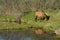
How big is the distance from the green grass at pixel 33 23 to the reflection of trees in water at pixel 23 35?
125 centimetres

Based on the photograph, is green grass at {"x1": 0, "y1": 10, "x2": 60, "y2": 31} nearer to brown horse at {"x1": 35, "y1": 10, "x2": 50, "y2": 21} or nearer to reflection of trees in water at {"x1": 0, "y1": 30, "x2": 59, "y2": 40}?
brown horse at {"x1": 35, "y1": 10, "x2": 50, "y2": 21}

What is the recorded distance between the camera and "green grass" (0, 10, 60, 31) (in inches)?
845

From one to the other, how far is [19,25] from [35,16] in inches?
120

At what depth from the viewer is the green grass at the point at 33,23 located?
21469 millimetres

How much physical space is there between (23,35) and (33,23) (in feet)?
12.6

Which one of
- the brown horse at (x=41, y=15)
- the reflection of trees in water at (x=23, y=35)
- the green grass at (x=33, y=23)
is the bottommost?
the reflection of trees in water at (x=23, y=35)

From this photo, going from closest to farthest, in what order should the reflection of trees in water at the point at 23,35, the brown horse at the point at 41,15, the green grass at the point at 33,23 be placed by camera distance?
the reflection of trees in water at the point at 23,35
the green grass at the point at 33,23
the brown horse at the point at 41,15

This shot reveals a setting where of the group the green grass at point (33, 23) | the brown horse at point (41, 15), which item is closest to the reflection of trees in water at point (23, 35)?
the green grass at point (33, 23)

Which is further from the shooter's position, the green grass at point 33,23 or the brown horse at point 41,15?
the brown horse at point 41,15

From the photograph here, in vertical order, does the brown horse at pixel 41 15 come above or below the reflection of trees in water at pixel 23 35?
above

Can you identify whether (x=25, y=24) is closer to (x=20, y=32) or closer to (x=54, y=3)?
(x=20, y=32)

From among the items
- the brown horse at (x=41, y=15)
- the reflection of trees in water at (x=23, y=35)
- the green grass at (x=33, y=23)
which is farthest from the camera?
the brown horse at (x=41, y=15)

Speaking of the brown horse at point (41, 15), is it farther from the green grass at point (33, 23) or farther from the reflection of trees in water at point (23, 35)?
the reflection of trees in water at point (23, 35)

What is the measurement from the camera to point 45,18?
24.6m
